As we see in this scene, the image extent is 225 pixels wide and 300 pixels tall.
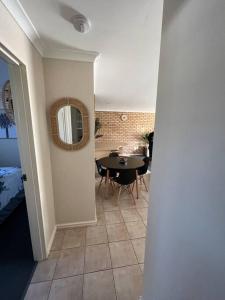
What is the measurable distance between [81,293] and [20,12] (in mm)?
2417

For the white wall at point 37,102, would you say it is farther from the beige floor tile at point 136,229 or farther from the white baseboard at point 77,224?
the beige floor tile at point 136,229

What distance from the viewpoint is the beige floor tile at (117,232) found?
2037mm

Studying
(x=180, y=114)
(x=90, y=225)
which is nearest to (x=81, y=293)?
(x=90, y=225)

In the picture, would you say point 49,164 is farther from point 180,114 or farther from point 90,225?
point 180,114

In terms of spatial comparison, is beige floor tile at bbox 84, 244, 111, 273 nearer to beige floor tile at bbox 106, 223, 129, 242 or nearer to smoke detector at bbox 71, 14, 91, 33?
beige floor tile at bbox 106, 223, 129, 242

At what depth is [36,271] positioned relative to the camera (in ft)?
5.16

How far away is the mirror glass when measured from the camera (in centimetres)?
194

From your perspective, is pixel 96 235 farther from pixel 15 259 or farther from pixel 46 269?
pixel 15 259

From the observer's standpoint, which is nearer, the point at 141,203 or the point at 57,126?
the point at 57,126

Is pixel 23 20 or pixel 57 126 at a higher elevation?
pixel 23 20

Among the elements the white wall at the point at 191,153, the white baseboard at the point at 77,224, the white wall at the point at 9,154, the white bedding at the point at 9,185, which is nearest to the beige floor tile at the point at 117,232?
the white baseboard at the point at 77,224

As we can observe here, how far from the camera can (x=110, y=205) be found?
113 inches

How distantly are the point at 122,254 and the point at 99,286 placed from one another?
A: 0.43 meters

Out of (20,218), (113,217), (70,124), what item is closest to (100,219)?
(113,217)
